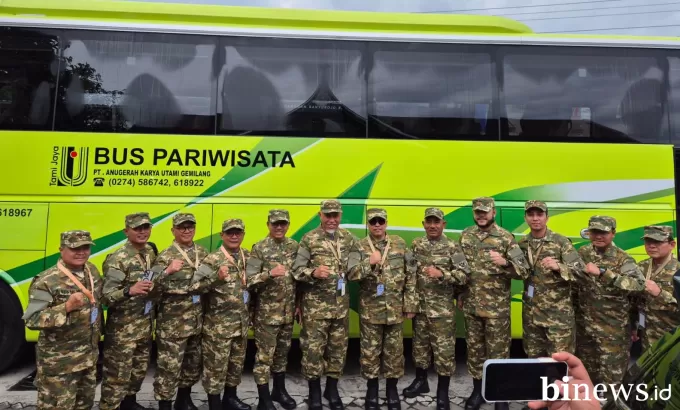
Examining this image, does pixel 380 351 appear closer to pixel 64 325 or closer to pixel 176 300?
pixel 176 300

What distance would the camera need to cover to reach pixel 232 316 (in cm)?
402

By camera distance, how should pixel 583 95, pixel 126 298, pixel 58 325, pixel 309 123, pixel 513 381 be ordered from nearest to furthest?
pixel 513 381, pixel 58 325, pixel 126 298, pixel 309 123, pixel 583 95

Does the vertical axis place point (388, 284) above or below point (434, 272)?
below

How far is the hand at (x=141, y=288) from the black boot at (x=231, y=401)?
1.35 m

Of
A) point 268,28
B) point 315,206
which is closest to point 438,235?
point 315,206

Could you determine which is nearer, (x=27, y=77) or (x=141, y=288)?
(x=141, y=288)

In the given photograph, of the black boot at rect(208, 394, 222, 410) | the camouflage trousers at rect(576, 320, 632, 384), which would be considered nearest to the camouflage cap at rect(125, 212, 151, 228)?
the black boot at rect(208, 394, 222, 410)

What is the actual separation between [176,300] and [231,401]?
1.19 metres

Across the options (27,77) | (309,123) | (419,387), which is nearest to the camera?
(419,387)

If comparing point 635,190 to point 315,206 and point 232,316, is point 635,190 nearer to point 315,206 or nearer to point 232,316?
point 315,206

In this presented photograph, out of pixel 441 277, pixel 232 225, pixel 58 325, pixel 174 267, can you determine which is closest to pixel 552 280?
pixel 441 277

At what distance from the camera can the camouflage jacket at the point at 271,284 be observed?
13.7 feet

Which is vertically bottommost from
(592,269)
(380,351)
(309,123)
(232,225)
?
(380,351)

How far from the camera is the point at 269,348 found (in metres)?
4.16
